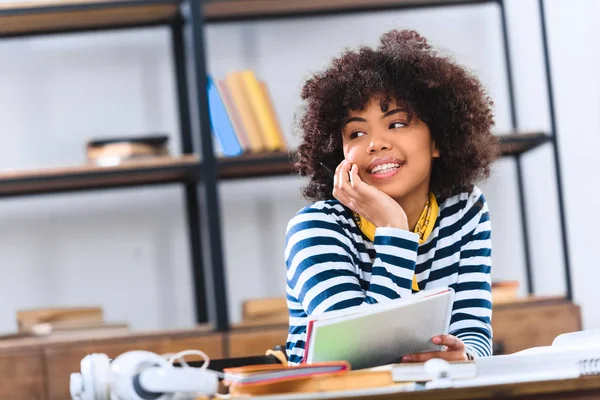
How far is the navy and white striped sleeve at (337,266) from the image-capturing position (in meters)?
1.35

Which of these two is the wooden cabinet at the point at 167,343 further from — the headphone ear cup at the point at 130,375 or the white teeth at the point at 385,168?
the headphone ear cup at the point at 130,375

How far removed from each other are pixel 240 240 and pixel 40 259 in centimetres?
61

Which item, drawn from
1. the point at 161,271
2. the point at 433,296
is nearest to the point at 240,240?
the point at 161,271

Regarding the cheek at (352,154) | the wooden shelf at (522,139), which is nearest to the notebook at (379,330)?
the cheek at (352,154)

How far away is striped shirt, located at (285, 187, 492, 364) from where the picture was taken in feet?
4.44

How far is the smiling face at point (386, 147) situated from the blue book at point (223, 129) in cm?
115

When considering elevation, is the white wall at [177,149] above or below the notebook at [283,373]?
above

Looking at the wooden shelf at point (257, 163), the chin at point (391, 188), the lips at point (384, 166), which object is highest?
the wooden shelf at point (257, 163)

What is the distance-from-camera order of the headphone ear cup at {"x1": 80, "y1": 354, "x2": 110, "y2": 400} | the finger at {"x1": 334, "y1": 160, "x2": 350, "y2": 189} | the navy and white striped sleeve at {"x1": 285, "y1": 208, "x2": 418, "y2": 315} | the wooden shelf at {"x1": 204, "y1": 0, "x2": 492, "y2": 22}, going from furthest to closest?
the wooden shelf at {"x1": 204, "y1": 0, "x2": 492, "y2": 22} < the finger at {"x1": 334, "y1": 160, "x2": 350, "y2": 189} < the navy and white striped sleeve at {"x1": 285, "y1": 208, "x2": 418, "y2": 315} < the headphone ear cup at {"x1": 80, "y1": 354, "x2": 110, "y2": 400}

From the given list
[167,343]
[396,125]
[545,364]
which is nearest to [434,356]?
[545,364]

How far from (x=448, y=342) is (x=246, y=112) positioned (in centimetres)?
163

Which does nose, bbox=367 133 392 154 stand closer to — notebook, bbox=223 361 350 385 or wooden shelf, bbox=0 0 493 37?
notebook, bbox=223 361 350 385

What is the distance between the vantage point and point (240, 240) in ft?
9.70

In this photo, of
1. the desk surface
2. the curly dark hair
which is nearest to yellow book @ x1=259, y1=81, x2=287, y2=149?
the curly dark hair
